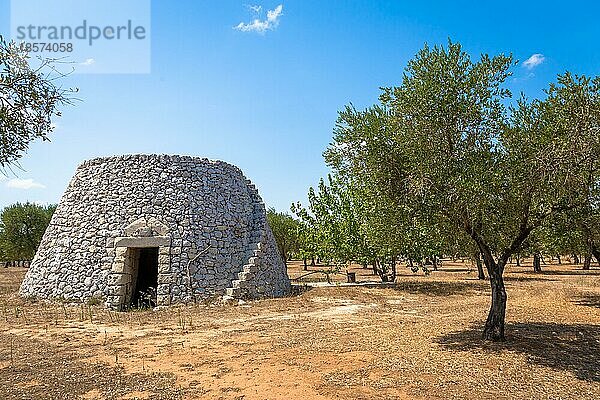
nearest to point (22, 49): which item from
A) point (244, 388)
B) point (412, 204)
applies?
point (244, 388)

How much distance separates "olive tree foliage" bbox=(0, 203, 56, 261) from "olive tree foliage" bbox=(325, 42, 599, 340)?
3812 centimetres

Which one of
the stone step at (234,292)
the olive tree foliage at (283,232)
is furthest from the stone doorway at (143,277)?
the olive tree foliage at (283,232)

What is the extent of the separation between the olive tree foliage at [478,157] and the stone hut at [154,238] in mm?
8623

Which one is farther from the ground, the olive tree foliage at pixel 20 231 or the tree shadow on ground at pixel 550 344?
the olive tree foliage at pixel 20 231

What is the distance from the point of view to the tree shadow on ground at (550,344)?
8664mm

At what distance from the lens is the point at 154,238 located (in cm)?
1697

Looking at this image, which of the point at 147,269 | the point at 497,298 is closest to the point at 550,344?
the point at 497,298

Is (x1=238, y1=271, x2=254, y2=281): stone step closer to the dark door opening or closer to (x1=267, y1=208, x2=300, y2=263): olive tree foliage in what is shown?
the dark door opening

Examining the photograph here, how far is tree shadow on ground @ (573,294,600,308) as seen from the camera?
17.1m

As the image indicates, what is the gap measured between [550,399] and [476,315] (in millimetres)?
7846

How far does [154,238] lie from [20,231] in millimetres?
29661

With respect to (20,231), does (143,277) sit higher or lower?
lower

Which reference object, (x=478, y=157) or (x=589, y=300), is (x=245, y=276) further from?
(x=589, y=300)

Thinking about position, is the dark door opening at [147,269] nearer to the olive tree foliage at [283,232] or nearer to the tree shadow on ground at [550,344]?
the tree shadow on ground at [550,344]
